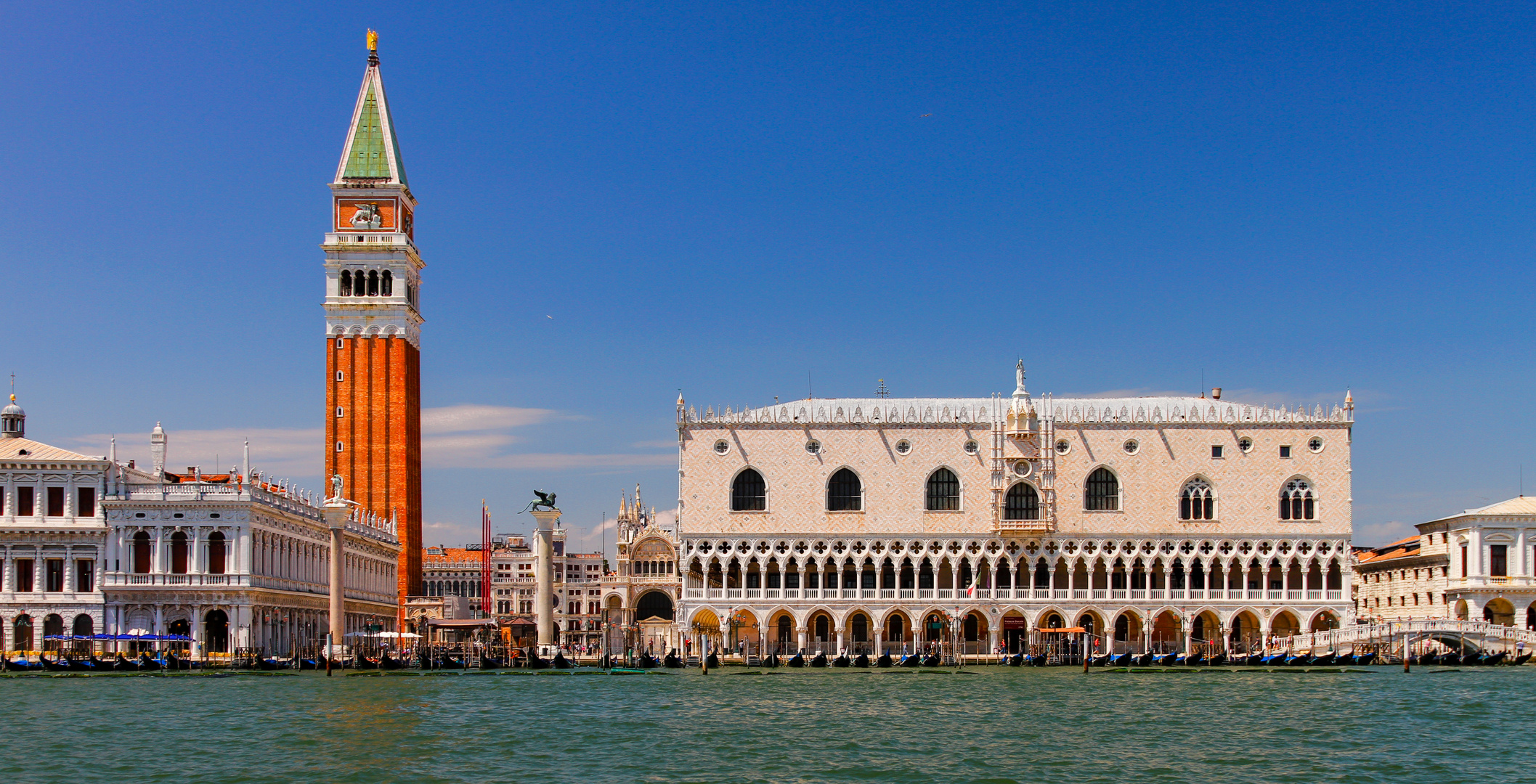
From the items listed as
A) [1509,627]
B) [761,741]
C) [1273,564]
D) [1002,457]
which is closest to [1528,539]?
[1509,627]

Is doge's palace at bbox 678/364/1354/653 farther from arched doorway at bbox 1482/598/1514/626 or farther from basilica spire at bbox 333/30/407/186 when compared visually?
basilica spire at bbox 333/30/407/186

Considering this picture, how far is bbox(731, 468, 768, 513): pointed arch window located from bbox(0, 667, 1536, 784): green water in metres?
15.9

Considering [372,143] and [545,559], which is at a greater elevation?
[372,143]

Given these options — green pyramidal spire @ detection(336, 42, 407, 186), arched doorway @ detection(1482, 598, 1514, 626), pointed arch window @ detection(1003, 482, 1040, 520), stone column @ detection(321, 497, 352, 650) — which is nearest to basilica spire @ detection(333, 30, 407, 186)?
green pyramidal spire @ detection(336, 42, 407, 186)

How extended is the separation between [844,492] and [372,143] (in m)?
34.0

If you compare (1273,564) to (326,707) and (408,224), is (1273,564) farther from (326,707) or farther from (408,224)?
(408,224)

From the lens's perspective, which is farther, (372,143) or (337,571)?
(372,143)

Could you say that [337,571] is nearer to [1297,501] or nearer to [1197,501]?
[1197,501]

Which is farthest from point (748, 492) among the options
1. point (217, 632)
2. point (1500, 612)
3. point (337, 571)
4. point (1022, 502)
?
point (1500, 612)

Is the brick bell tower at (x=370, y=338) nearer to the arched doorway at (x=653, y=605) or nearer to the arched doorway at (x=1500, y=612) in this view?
the arched doorway at (x=653, y=605)

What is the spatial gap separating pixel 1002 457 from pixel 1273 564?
1189 centimetres

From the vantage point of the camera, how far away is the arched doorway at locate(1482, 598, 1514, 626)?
6831 centimetres

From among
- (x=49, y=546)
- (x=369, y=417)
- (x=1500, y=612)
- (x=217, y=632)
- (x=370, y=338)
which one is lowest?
(x=217, y=632)

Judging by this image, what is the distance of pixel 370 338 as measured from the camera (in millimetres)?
83812
